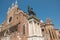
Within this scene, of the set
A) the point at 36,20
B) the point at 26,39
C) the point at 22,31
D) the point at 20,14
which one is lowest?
the point at 26,39

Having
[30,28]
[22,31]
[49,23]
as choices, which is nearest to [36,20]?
[30,28]

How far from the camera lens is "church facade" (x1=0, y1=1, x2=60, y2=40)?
2345 centimetres

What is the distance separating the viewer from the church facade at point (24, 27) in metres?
23.5

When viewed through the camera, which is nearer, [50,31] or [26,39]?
[26,39]

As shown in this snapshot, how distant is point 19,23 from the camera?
27078 mm

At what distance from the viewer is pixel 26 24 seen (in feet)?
86.6

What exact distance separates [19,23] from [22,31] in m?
2.07

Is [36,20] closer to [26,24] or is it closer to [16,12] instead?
[26,24]

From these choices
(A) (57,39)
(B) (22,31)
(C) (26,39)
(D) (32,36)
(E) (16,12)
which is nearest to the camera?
(D) (32,36)

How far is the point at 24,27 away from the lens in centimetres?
2644

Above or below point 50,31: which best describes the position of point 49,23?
above

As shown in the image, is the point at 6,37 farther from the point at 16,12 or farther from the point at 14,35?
the point at 16,12

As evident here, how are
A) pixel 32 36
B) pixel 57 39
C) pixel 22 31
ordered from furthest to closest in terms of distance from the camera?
1. pixel 57 39
2. pixel 22 31
3. pixel 32 36

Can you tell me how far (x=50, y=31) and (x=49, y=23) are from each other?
215cm
